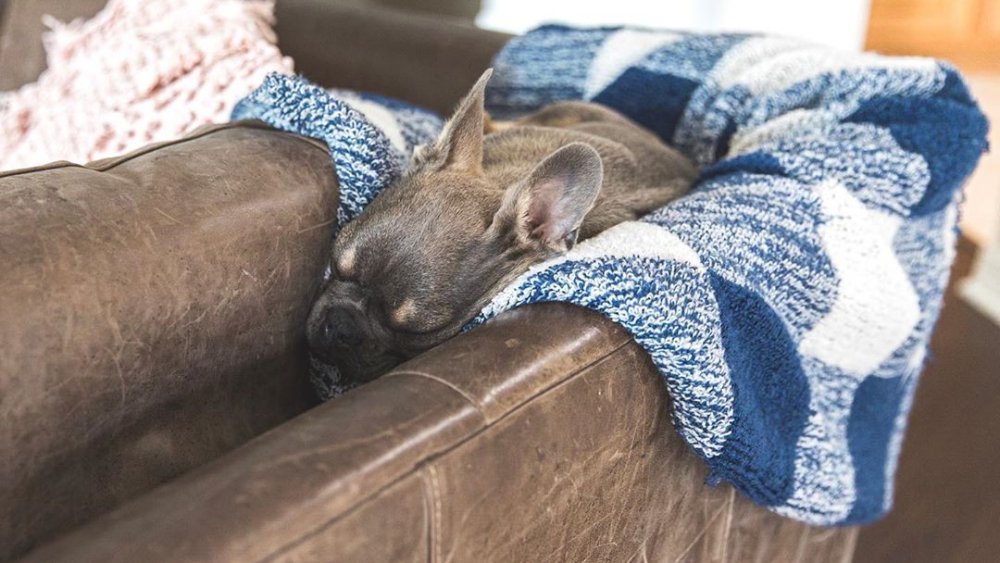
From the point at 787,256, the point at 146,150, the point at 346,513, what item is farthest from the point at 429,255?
the point at 346,513

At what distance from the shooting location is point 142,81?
199cm

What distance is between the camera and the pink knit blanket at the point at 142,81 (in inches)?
76.2

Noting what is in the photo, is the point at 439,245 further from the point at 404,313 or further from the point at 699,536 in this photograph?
the point at 699,536

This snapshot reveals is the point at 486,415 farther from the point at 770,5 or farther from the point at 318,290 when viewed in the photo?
the point at 770,5

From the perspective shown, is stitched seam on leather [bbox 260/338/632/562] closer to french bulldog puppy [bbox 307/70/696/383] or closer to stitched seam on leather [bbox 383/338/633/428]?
stitched seam on leather [bbox 383/338/633/428]

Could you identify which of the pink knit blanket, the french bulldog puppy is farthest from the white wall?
the french bulldog puppy

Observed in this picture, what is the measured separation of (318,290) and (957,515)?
2021 millimetres

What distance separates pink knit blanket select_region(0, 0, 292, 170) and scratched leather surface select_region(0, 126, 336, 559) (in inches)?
23.1

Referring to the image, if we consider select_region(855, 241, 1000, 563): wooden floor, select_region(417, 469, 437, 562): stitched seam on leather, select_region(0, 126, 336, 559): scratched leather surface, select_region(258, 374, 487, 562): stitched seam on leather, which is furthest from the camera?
select_region(855, 241, 1000, 563): wooden floor

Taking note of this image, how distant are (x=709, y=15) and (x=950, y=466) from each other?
2.85 meters

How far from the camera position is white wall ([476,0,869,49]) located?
4.48 meters

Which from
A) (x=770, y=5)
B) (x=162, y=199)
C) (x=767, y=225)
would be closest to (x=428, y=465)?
(x=162, y=199)

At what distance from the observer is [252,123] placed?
1476 millimetres

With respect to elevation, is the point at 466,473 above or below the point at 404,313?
above
